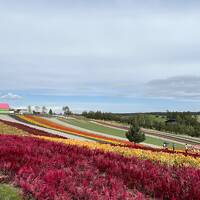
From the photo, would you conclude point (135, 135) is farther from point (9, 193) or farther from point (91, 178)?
point (9, 193)

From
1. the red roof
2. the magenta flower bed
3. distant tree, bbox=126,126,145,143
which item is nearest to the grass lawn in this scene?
the magenta flower bed

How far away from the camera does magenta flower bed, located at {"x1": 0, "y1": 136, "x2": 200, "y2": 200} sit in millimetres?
5582

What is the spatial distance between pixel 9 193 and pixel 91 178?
5.28ft

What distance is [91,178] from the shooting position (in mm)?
6645

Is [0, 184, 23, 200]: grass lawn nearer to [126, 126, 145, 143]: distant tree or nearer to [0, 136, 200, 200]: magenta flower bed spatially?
[0, 136, 200, 200]: magenta flower bed

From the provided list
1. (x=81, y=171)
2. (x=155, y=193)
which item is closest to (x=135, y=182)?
(x=155, y=193)

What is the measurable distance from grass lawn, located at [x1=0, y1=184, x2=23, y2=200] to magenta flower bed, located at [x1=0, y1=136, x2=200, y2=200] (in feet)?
0.46

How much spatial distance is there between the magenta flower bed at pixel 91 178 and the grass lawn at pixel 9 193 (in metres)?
0.14

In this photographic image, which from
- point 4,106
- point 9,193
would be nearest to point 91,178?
point 9,193

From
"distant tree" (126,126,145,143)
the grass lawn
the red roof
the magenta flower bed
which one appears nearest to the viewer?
the grass lawn

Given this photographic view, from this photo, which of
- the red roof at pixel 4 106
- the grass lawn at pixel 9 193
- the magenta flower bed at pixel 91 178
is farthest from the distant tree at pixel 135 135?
the red roof at pixel 4 106

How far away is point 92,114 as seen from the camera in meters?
120

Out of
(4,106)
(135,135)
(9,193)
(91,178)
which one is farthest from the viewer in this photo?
(4,106)

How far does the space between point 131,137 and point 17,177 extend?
31.3 metres
